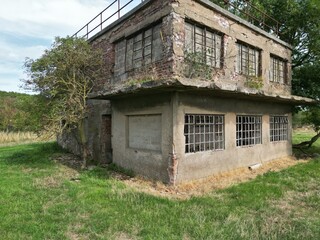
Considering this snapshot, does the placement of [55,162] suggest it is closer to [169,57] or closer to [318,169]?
[169,57]

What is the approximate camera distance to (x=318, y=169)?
10.7m

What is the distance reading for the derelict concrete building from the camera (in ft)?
27.9

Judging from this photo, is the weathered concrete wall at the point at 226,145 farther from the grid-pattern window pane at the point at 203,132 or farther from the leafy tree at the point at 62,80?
the leafy tree at the point at 62,80

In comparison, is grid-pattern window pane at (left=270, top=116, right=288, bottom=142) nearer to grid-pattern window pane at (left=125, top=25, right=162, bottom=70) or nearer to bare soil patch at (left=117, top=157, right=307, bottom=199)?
bare soil patch at (left=117, top=157, right=307, bottom=199)

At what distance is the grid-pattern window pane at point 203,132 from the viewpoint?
29.6 feet

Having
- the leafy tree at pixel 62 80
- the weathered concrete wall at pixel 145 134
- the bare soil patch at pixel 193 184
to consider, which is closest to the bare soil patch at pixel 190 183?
the bare soil patch at pixel 193 184

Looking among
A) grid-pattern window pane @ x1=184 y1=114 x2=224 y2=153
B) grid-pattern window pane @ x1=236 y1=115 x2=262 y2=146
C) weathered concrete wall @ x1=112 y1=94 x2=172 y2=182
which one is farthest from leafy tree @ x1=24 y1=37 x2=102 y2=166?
grid-pattern window pane @ x1=236 y1=115 x2=262 y2=146

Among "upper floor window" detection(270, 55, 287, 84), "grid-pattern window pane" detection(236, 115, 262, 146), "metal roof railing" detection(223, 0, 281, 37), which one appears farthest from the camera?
"metal roof railing" detection(223, 0, 281, 37)

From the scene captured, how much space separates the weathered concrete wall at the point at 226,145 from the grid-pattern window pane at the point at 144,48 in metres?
2.03

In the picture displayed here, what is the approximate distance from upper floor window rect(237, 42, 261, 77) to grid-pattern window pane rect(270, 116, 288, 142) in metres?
2.67

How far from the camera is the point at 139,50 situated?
10.3 meters

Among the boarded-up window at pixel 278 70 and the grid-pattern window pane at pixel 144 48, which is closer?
the grid-pattern window pane at pixel 144 48

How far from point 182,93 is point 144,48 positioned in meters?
2.65

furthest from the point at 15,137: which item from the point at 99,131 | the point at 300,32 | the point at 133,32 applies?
the point at 300,32
